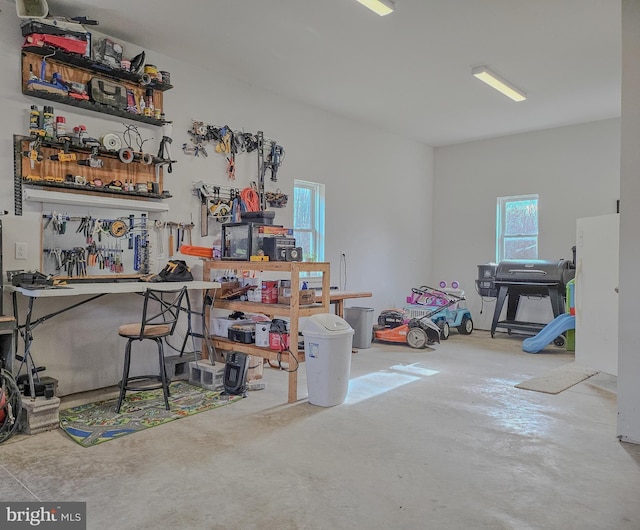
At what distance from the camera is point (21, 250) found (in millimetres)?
3812

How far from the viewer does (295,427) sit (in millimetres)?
3463

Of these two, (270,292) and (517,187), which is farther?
(517,187)

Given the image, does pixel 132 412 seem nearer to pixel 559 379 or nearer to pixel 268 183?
pixel 268 183

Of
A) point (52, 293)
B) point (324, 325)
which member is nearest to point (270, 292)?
point (324, 325)

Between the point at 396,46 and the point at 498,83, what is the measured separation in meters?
1.58

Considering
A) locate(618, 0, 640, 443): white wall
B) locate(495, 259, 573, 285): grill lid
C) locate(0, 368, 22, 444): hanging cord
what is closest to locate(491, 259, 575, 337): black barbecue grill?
locate(495, 259, 573, 285): grill lid

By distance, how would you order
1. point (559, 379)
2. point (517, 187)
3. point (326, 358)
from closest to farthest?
point (326, 358)
point (559, 379)
point (517, 187)

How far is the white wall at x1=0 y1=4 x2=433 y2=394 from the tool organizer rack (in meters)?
0.88

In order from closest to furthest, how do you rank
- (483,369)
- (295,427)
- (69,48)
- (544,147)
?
(295,427) → (69,48) → (483,369) → (544,147)

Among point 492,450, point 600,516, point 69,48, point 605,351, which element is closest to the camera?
point 600,516

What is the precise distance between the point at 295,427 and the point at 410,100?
4554 millimetres

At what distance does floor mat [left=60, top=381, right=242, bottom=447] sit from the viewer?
10.9ft

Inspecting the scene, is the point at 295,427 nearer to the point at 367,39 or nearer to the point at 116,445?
the point at 116,445

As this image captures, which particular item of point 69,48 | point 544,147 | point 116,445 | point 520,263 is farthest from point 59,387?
point 544,147
